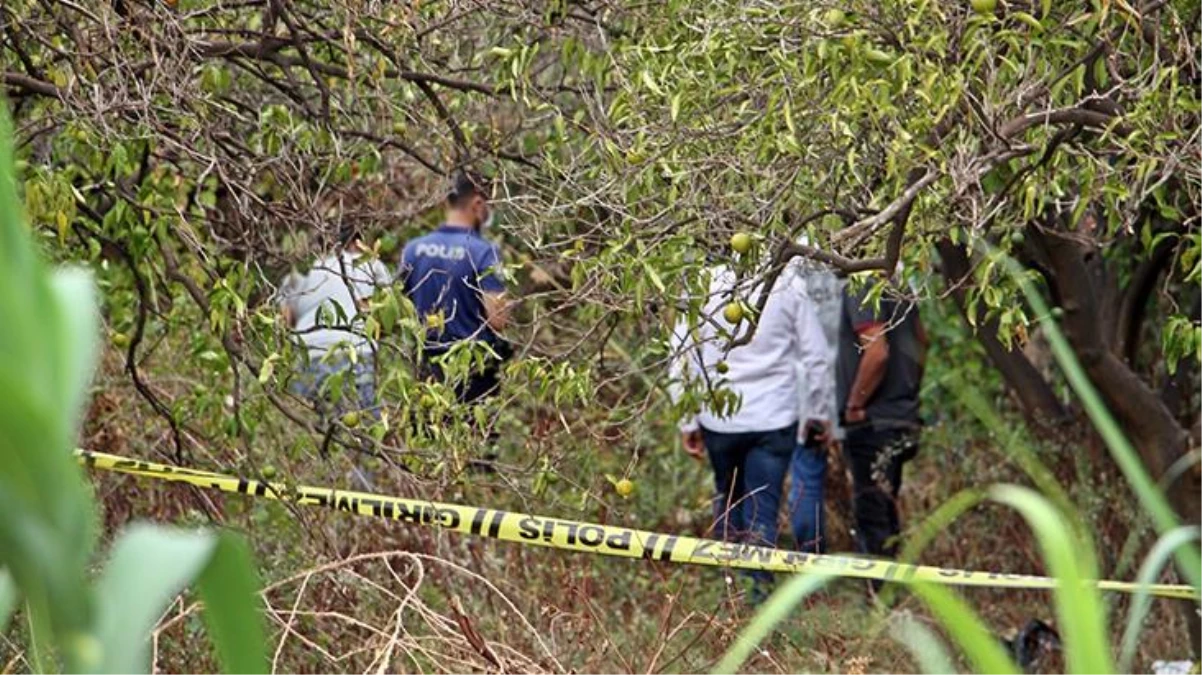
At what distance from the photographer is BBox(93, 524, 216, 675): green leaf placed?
5.17ft

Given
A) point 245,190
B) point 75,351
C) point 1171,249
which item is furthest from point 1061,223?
point 75,351

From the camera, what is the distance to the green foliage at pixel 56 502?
4.91 ft

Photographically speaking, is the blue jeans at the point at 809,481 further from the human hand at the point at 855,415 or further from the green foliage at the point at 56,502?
the green foliage at the point at 56,502

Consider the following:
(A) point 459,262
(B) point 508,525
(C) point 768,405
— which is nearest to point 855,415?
(C) point 768,405

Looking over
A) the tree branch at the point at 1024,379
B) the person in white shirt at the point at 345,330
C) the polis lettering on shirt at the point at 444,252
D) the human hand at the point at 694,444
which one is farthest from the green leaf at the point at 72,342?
the human hand at the point at 694,444

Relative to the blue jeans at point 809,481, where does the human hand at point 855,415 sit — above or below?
above

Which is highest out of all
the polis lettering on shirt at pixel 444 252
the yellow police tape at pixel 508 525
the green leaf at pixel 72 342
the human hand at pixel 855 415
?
the green leaf at pixel 72 342

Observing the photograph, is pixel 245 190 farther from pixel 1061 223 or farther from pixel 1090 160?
pixel 1061 223

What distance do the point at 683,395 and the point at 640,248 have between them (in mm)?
770

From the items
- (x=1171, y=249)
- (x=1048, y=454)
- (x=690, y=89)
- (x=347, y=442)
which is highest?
(x=690, y=89)

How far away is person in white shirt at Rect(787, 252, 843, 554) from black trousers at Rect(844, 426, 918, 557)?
13 cm

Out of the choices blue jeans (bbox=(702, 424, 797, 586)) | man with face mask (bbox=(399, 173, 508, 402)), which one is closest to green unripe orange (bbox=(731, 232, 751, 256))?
man with face mask (bbox=(399, 173, 508, 402))

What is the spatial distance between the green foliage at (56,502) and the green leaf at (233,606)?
35 mm

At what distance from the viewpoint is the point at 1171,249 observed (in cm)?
698
